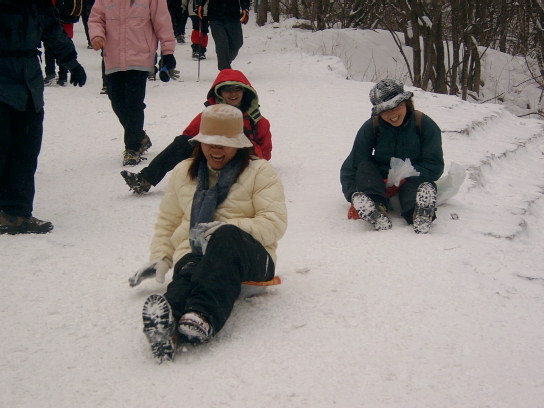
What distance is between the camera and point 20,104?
377 cm

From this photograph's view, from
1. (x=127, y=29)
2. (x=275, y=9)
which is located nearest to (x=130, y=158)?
(x=127, y=29)

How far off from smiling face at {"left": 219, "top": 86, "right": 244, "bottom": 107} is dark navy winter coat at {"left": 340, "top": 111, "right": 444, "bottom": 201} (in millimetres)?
970

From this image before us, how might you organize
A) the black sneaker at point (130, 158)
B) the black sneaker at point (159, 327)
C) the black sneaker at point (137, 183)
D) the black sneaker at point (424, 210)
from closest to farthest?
1. the black sneaker at point (159, 327)
2. the black sneaker at point (424, 210)
3. the black sneaker at point (137, 183)
4. the black sneaker at point (130, 158)

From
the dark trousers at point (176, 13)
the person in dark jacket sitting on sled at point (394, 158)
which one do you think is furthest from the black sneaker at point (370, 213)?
the dark trousers at point (176, 13)

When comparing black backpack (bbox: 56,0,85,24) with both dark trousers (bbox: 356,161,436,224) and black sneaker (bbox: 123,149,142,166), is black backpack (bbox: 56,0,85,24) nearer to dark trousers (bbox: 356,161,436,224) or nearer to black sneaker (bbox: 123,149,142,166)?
black sneaker (bbox: 123,149,142,166)

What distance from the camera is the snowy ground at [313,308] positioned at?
7.20 ft

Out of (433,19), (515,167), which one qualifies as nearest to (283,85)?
(433,19)

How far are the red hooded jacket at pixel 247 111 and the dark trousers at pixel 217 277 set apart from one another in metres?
1.93

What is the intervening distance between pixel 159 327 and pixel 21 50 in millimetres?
2331

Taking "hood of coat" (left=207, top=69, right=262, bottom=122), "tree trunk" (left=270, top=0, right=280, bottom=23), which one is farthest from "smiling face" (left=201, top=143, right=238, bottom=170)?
"tree trunk" (left=270, top=0, right=280, bottom=23)

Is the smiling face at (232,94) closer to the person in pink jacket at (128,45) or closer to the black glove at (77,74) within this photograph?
the black glove at (77,74)

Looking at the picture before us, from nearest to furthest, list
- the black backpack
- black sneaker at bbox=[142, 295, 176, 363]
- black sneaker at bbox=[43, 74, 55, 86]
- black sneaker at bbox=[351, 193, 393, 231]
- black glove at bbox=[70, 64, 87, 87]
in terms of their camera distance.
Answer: black sneaker at bbox=[142, 295, 176, 363] → black sneaker at bbox=[351, 193, 393, 231] → black glove at bbox=[70, 64, 87, 87] → the black backpack → black sneaker at bbox=[43, 74, 55, 86]

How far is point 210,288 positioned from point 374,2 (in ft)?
47.7

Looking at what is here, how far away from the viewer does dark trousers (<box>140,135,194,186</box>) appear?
15.3 feet
